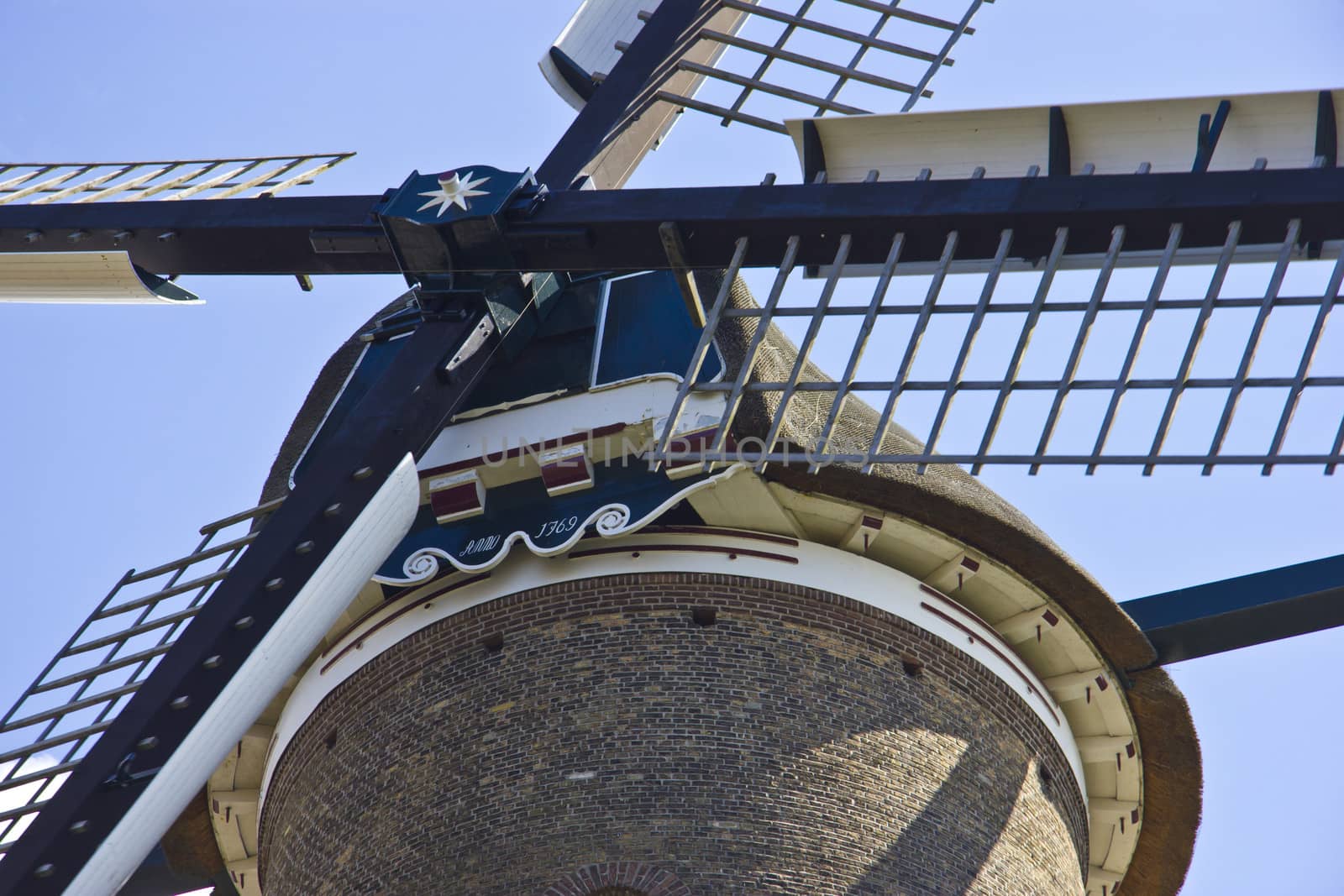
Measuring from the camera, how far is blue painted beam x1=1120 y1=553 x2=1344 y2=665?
1115cm

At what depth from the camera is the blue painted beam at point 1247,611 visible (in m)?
11.1

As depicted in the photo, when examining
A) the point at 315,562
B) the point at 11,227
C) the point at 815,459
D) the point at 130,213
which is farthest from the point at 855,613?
the point at 11,227

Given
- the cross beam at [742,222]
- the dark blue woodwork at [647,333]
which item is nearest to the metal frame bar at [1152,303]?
the cross beam at [742,222]

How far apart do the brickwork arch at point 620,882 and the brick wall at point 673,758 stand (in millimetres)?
25

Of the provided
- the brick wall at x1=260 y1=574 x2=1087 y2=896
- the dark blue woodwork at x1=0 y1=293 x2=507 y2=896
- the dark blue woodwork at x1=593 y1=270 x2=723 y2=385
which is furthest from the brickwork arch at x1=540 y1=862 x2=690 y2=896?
the dark blue woodwork at x1=593 y1=270 x2=723 y2=385

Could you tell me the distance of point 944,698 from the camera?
1009 cm

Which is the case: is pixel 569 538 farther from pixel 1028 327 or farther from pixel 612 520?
pixel 1028 327

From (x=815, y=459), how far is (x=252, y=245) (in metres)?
3.63

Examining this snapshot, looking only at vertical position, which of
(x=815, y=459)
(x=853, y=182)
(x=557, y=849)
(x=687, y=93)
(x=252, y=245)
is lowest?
(x=557, y=849)

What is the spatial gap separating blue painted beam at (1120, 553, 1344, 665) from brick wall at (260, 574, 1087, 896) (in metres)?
1.37

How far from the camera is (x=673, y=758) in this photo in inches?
362

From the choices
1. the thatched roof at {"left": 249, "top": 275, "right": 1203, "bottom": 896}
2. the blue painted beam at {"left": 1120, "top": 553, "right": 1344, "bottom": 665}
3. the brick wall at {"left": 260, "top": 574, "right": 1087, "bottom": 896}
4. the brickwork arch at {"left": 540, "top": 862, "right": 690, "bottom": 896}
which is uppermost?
the blue painted beam at {"left": 1120, "top": 553, "right": 1344, "bottom": 665}

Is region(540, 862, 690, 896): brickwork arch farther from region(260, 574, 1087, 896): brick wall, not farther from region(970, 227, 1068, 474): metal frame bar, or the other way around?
region(970, 227, 1068, 474): metal frame bar

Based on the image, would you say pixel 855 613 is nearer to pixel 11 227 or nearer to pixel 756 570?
pixel 756 570
